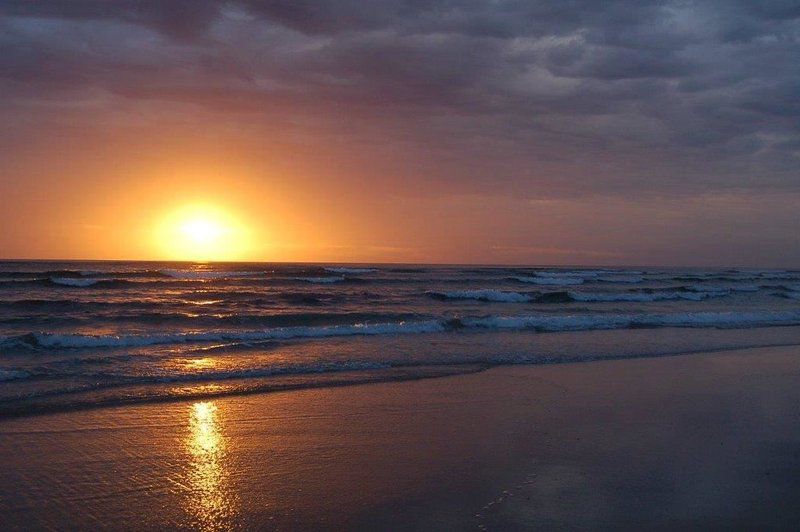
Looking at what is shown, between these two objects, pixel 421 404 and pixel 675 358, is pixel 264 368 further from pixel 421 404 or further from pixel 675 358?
pixel 675 358

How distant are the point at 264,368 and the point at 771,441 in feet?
25.9

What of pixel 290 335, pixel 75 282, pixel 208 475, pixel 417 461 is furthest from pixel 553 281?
pixel 208 475

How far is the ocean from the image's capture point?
1059 centimetres

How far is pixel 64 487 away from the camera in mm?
5777

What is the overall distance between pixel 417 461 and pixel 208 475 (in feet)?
6.57

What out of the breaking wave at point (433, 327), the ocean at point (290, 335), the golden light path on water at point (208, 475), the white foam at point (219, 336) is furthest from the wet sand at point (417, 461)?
the breaking wave at point (433, 327)

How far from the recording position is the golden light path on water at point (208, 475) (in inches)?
205

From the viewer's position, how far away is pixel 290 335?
16.2 metres

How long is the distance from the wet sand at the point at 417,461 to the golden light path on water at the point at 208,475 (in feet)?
0.07

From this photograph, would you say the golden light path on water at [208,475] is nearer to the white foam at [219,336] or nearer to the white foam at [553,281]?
the white foam at [219,336]

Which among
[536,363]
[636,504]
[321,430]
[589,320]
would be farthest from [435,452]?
[589,320]

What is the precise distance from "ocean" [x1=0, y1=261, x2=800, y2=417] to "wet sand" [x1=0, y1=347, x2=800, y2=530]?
63.0 inches

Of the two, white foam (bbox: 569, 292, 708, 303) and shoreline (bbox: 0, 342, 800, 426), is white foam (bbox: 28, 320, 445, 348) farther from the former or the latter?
white foam (bbox: 569, 292, 708, 303)

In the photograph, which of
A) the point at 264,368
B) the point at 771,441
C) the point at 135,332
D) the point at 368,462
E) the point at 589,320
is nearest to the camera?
the point at 368,462
